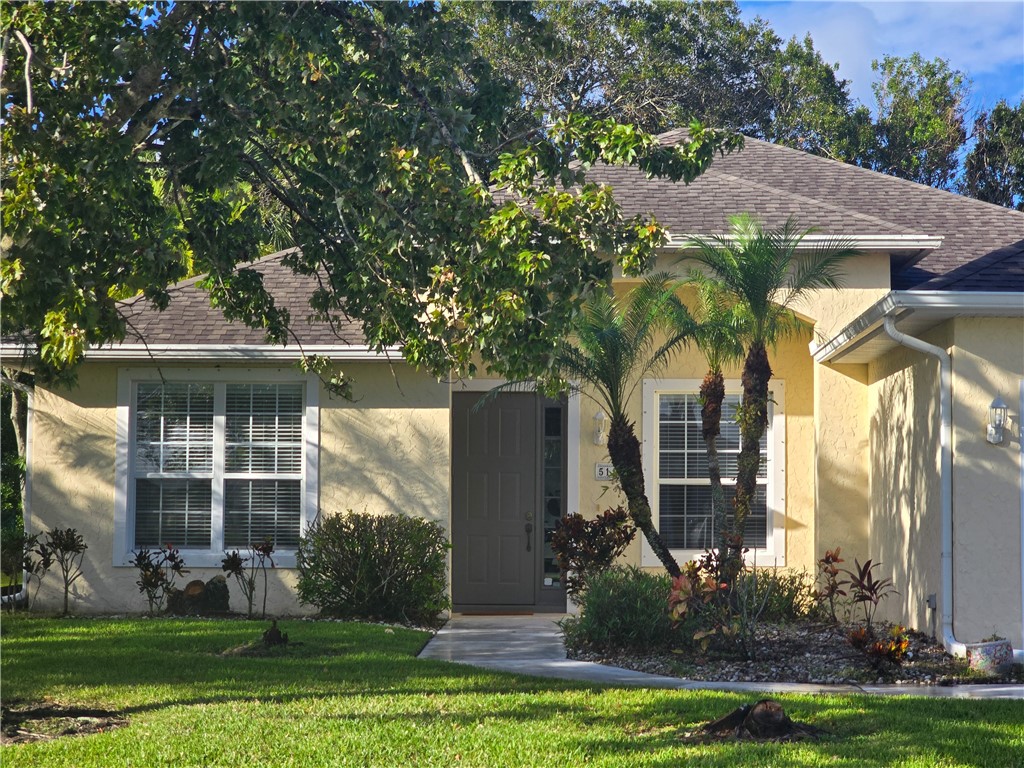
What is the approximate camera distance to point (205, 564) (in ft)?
45.1

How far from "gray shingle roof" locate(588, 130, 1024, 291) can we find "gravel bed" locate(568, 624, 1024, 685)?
4225 millimetres

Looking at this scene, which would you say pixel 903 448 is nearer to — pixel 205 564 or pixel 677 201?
pixel 677 201

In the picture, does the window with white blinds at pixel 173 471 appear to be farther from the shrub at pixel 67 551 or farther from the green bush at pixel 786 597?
the green bush at pixel 786 597

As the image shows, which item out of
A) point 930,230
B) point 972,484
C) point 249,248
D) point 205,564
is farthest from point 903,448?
point 205,564

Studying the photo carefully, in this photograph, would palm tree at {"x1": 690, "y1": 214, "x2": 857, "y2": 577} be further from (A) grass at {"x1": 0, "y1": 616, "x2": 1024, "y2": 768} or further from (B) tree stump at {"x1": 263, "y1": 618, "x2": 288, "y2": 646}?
(B) tree stump at {"x1": 263, "y1": 618, "x2": 288, "y2": 646}

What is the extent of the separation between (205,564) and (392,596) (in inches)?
97.8

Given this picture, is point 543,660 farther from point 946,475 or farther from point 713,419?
point 946,475

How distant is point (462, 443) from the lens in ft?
49.0

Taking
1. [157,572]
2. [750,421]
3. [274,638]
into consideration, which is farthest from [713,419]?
[157,572]

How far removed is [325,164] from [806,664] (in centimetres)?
578

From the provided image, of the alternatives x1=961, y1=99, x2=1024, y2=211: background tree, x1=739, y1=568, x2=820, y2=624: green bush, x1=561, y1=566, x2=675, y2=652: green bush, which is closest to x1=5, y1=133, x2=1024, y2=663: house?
x1=739, y1=568, x2=820, y2=624: green bush

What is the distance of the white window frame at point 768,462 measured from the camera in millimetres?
14102

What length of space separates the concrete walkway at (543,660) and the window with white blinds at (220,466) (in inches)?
105

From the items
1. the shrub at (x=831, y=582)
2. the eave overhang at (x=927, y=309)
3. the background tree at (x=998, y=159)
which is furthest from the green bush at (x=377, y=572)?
the background tree at (x=998, y=159)
